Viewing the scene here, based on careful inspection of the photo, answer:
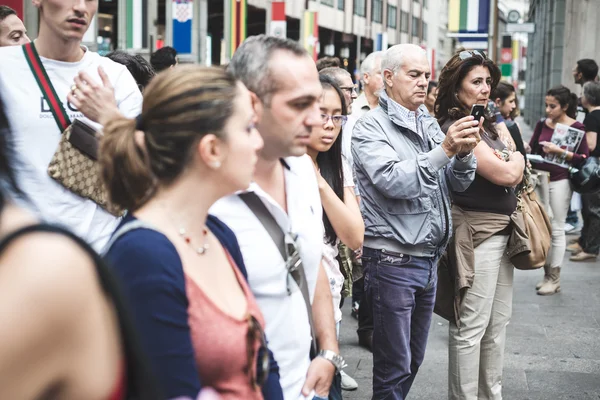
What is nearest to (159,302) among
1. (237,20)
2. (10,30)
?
(10,30)

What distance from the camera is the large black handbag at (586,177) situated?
9422mm

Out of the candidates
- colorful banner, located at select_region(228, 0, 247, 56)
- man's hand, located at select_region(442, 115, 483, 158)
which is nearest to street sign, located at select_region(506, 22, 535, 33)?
colorful banner, located at select_region(228, 0, 247, 56)

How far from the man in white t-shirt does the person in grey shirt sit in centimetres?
157

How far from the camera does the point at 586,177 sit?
9.43 metres

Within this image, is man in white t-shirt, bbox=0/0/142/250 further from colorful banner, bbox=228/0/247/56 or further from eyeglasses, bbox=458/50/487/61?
colorful banner, bbox=228/0/247/56

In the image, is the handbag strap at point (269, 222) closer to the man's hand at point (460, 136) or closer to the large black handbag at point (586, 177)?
the man's hand at point (460, 136)

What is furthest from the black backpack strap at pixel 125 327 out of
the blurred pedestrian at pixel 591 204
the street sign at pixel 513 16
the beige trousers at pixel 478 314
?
the street sign at pixel 513 16

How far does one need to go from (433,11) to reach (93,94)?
83937mm

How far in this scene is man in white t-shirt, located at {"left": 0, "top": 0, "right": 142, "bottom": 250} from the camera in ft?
10.2

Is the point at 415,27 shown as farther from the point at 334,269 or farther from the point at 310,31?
the point at 334,269

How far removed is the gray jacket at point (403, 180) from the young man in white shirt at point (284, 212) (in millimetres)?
1577

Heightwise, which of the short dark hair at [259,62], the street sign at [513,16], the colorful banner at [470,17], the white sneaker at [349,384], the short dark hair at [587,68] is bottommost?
the white sneaker at [349,384]

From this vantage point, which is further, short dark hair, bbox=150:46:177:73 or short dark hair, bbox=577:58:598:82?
short dark hair, bbox=577:58:598:82

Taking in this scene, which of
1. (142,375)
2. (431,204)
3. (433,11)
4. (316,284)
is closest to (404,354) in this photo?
(431,204)
